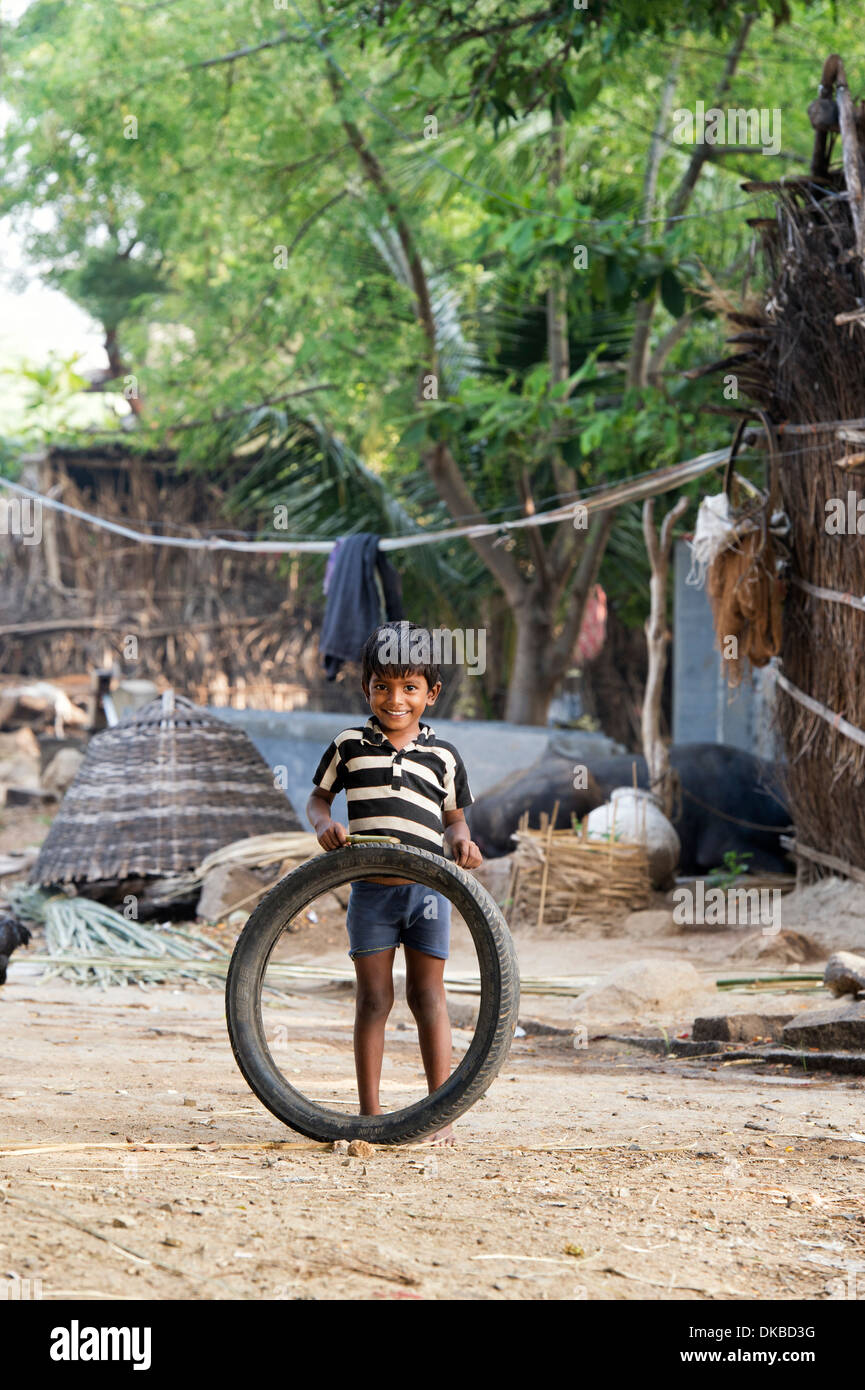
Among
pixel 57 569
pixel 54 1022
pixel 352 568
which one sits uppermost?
pixel 57 569

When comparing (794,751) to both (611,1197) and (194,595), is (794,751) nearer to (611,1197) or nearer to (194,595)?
(611,1197)

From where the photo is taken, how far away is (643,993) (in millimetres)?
4852

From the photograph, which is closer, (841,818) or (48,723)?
(841,818)

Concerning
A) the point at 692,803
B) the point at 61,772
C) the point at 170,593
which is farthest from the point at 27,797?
the point at 692,803

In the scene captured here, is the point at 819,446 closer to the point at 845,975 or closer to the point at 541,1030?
the point at 845,975

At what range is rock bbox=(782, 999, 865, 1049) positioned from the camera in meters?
3.88

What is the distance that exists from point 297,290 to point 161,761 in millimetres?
4373

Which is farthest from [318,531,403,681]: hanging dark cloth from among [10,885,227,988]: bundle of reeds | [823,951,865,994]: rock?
[823,951,865,994]: rock

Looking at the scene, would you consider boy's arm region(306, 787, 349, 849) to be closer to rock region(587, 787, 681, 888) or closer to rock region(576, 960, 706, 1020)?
rock region(576, 960, 706, 1020)

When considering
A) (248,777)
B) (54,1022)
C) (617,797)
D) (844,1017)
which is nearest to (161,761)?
(248,777)

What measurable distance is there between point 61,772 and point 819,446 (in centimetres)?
847

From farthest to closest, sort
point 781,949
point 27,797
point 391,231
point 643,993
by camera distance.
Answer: point 27,797, point 391,231, point 781,949, point 643,993
